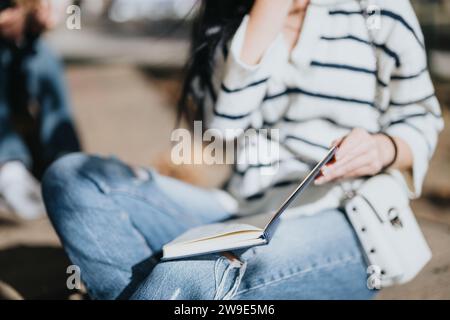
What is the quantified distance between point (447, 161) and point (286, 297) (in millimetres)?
2674

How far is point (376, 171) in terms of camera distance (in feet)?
4.59

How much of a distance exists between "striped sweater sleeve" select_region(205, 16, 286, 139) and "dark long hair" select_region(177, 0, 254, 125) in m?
0.04

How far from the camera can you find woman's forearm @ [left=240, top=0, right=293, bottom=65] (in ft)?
4.71

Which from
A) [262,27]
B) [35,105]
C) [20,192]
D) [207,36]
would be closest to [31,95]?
[35,105]

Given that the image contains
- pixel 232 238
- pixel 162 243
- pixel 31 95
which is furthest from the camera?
pixel 31 95

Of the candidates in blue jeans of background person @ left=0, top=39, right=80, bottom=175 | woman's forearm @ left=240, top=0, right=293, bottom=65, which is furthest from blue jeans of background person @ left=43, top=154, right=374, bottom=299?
blue jeans of background person @ left=0, top=39, right=80, bottom=175

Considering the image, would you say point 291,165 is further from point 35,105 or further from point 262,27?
point 35,105

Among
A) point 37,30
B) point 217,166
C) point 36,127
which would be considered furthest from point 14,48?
point 217,166

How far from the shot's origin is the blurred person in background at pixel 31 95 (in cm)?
298

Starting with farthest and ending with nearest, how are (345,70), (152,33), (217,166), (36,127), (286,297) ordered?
(152,33) < (217,166) < (36,127) < (345,70) < (286,297)

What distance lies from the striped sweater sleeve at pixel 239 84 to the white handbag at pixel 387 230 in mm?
396

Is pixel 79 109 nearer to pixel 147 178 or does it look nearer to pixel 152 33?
pixel 147 178

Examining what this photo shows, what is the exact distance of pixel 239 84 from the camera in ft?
4.96

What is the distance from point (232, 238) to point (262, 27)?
1.93 ft
